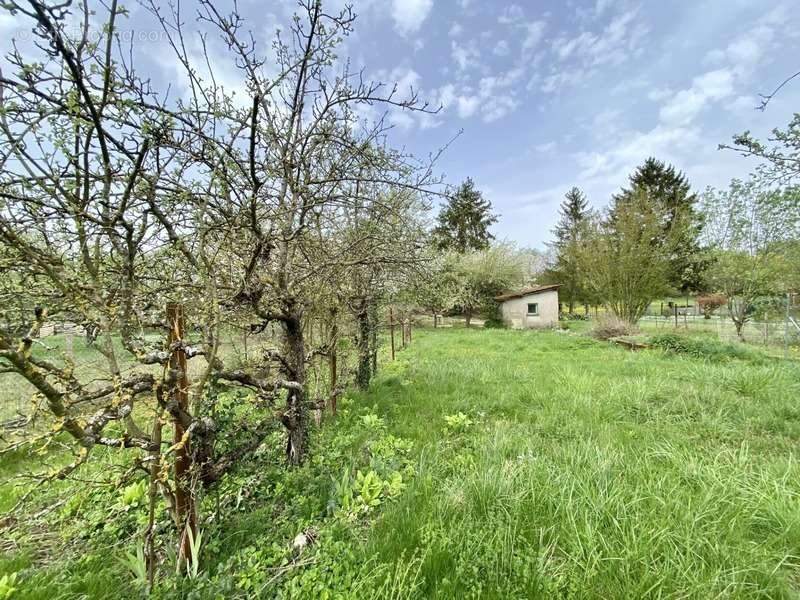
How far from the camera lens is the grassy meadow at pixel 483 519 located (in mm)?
1474

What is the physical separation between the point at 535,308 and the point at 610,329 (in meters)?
6.28

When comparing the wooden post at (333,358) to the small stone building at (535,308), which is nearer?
the wooden post at (333,358)

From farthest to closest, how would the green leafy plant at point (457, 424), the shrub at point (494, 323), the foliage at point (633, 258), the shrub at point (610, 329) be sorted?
the shrub at point (494, 323)
the foliage at point (633, 258)
the shrub at point (610, 329)
the green leafy plant at point (457, 424)

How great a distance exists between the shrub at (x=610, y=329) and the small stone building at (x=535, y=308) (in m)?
5.26

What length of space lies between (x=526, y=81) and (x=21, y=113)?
9.91 m

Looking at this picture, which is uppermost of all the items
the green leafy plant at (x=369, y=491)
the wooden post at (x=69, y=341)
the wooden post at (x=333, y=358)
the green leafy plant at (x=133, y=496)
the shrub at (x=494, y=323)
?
the wooden post at (x=69, y=341)

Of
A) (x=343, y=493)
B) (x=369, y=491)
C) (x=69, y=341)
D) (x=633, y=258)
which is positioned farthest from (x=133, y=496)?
(x=633, y=258)

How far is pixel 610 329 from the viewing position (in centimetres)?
1151

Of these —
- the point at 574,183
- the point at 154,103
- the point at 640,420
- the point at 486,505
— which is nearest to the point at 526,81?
the point at 640,420

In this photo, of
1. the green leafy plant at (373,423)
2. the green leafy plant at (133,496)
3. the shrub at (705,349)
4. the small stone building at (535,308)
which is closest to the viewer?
the green leafy plant at (133,496)

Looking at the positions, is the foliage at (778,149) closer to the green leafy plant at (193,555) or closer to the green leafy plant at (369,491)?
the green leafy plant at (369,491)

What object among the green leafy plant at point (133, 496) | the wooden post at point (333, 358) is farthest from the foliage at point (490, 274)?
the green leafy plant at point (133, 496)

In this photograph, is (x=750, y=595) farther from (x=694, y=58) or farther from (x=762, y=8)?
(x=694, y=58)

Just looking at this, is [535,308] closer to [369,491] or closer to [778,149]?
[778,149]
